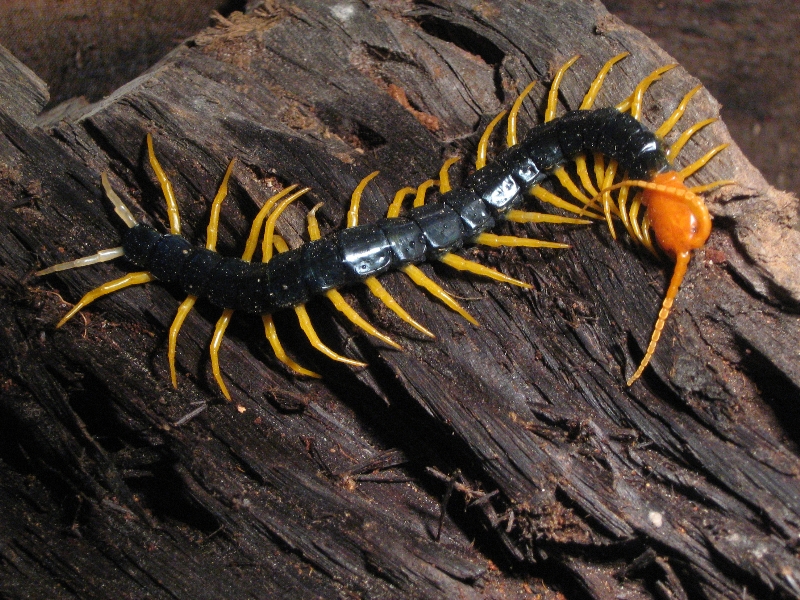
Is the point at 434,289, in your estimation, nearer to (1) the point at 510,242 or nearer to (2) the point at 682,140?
(1) the point at 510,242

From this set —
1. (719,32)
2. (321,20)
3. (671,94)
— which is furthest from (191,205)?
(719,32)

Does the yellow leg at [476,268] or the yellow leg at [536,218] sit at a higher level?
the yellow leg at [536,218]

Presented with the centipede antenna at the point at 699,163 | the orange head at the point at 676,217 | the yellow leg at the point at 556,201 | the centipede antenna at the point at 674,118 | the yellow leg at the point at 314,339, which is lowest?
the yellow leg at the point at 314,339

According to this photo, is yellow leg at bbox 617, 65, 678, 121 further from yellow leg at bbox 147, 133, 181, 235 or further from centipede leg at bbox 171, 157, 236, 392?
yellow leg at bbox 147, 133, 181, 235

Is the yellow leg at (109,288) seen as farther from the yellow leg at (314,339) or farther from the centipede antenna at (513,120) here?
the centipede antenna at (513,120)

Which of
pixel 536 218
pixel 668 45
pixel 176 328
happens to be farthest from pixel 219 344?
pixel 668 45

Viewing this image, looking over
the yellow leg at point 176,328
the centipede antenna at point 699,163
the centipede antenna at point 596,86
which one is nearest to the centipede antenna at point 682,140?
the centipede antenna at point 699,163

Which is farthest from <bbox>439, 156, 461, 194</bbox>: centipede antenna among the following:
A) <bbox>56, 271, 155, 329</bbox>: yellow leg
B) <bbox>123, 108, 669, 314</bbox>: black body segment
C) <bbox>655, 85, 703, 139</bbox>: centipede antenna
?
<bbox>56, 271, 155, 329</bbox>: yellow leg
